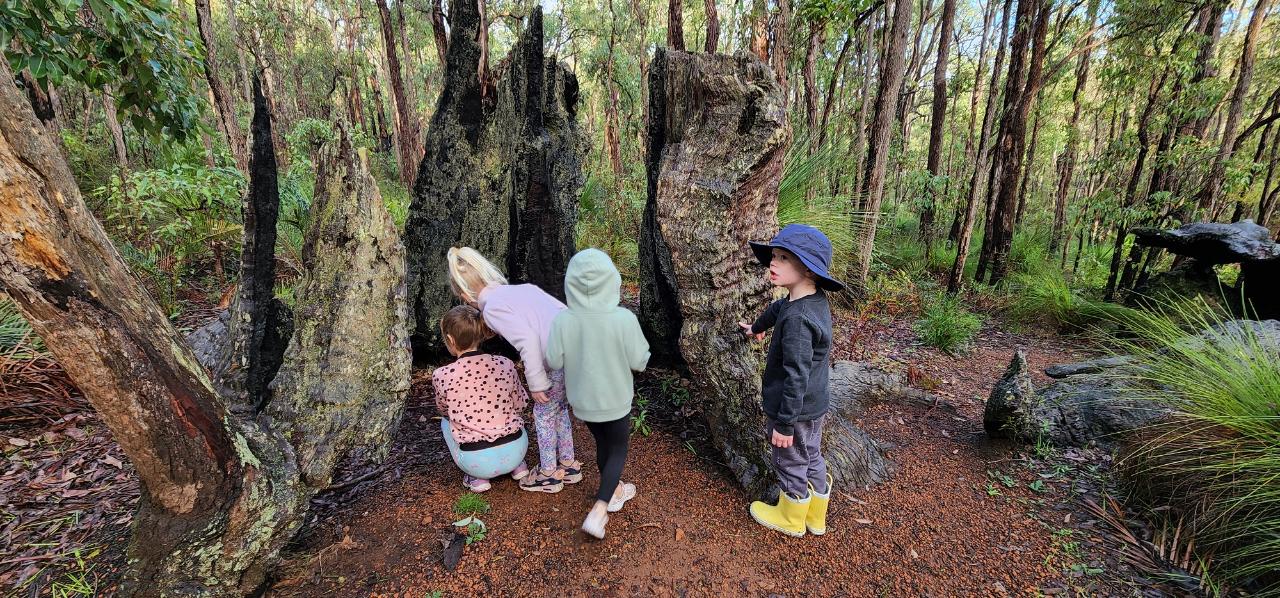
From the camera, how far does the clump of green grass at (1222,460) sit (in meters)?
2.10

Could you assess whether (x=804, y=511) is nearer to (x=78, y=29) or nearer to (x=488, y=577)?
(x=488, y=577)

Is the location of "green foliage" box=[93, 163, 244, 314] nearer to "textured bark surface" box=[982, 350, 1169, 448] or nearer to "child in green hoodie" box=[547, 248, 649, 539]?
"child in green hoodie" box=[547, 248, 649, 539]

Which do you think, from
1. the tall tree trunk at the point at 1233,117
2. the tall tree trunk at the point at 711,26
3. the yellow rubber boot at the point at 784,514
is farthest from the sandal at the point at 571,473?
the tall tree trunk at the point at 1233,117

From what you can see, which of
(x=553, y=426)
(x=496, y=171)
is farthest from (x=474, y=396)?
(x=496, y=171)

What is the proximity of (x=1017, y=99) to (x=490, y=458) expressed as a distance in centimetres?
807

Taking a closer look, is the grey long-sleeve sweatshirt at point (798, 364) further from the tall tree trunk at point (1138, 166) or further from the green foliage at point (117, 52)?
the tall tree trunk at point (1138, 166)

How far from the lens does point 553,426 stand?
2.69 meters

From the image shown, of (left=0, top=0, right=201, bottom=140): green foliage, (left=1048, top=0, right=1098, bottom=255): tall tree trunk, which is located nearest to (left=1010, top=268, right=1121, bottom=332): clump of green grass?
(left=1048, top=0, right=1098, bottom=255): tall tree trunk

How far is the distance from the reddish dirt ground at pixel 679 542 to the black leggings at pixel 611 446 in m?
0.24

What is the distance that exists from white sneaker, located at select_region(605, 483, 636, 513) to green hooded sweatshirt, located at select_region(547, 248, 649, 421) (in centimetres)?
52

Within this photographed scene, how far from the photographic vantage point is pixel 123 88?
2.76m

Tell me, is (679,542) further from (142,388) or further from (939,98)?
(939,98)

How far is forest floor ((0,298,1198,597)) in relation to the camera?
213 centimetres

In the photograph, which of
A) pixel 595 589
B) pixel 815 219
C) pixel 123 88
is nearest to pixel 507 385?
pixel 595 589
